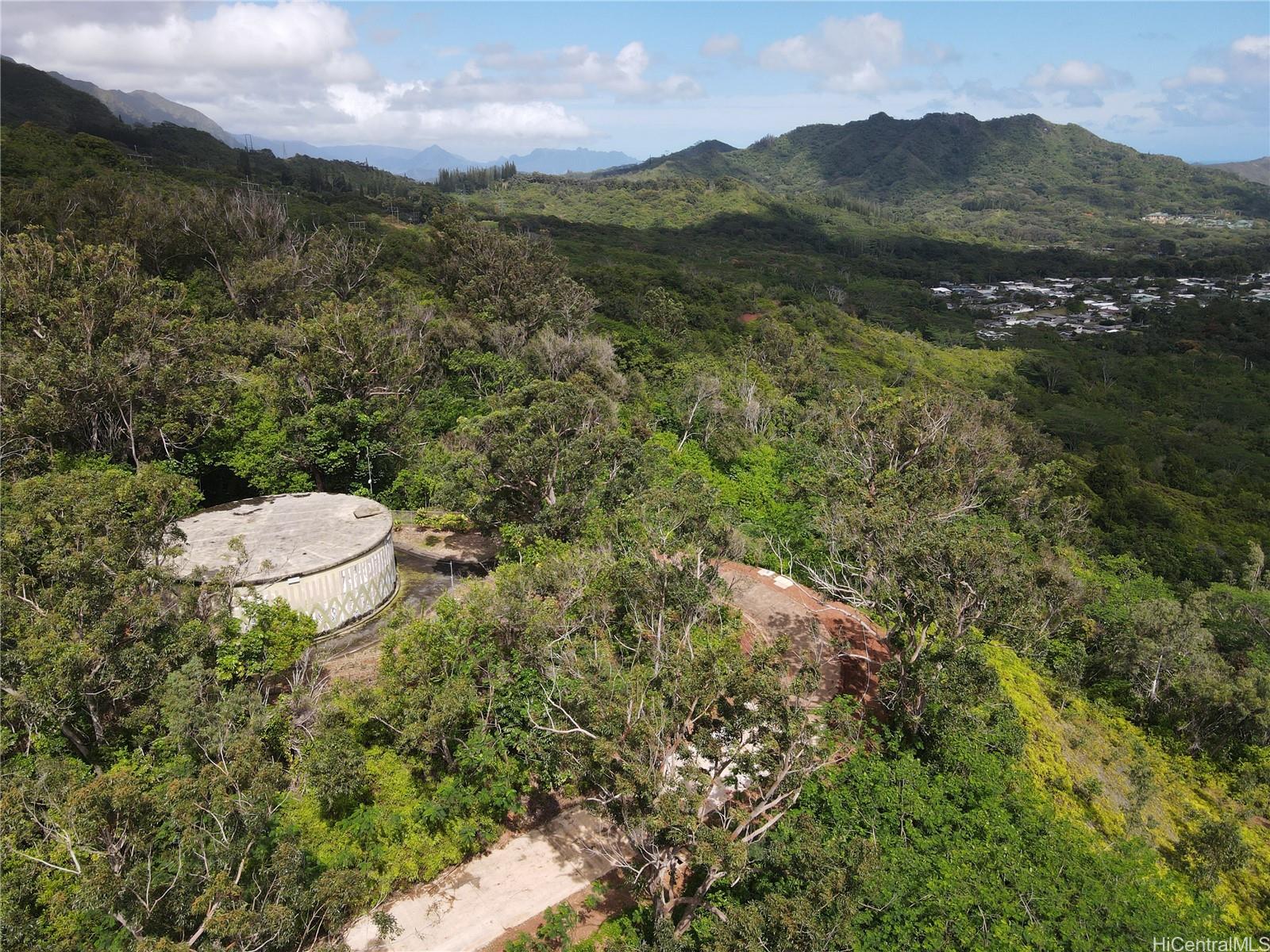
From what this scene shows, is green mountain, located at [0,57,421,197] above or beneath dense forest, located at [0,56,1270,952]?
above

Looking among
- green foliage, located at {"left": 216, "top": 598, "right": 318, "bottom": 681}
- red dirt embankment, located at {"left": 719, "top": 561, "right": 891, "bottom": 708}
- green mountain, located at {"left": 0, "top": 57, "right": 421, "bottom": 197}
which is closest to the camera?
green foliage, located at {"left": 216, "top": 598, "right": 318, "bottom": 681}

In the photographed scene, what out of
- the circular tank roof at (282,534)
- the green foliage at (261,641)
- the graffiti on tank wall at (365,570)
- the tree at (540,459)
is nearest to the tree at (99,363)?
the circular tank roof at (282,534)

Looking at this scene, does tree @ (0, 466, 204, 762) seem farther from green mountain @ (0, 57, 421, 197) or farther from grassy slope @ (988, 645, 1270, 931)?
green mountain @ (0, 57, 421, 197)

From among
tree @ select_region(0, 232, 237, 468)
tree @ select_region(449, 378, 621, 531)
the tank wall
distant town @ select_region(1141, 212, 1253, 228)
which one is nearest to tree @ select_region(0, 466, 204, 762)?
the tank wall

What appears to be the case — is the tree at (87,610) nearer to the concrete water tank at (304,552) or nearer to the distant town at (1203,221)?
the concrete water tank at (304,552)

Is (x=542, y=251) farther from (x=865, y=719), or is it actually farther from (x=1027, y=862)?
(x=1027, y=862)

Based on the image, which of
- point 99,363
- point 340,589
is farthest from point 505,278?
point 340,589

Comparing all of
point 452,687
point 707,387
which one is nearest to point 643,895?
point 452,687
